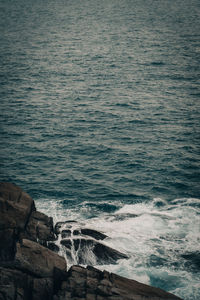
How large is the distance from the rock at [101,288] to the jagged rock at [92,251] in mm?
5069

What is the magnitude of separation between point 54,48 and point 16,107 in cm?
6030

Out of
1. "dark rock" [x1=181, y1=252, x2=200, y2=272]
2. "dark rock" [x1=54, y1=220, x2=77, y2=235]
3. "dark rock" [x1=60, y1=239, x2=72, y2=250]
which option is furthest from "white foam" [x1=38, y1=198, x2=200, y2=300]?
"dark rock" [x1=60, y1=239, x2=72, y2=250]

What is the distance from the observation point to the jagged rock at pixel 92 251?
35.2m

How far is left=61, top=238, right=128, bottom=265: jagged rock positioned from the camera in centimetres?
3522

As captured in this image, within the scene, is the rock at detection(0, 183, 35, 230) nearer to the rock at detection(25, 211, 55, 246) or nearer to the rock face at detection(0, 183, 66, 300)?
the rock face at detection(0, 183, 66, 300)

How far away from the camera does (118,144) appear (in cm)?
6066

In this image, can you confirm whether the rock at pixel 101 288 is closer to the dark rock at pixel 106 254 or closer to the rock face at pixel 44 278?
the rock face at pixel 44 278

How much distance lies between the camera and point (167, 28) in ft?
487

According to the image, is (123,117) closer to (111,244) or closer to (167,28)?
(111,244)

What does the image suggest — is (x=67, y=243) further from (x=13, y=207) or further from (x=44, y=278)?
(x=44, y=278)

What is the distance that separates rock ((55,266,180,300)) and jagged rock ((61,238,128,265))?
5.07m

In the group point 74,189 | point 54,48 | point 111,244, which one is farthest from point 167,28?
point 111,244

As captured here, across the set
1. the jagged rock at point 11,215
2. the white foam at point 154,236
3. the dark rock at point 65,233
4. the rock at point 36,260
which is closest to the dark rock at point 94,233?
the white foam at point 154,236

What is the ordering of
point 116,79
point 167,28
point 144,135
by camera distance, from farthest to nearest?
point 167,28, point 116,79, point 144,135
